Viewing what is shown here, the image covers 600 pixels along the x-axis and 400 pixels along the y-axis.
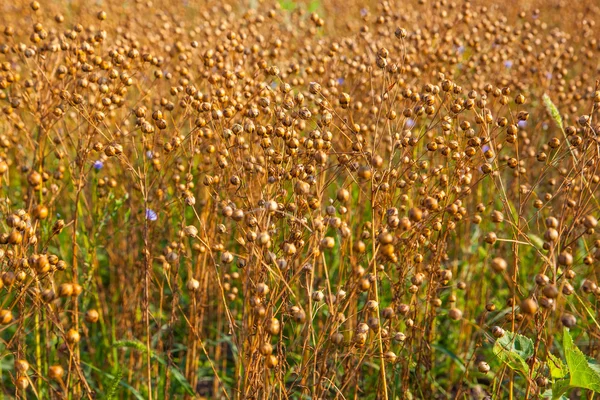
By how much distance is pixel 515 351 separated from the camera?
5.97 feet

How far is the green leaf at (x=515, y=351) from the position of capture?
1.72 meters

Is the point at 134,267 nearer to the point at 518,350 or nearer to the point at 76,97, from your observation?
the point at 76,97

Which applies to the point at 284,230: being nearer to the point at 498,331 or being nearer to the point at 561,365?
the point at 498,331

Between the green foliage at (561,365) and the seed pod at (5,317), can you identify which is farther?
the green foliage at (561,365)

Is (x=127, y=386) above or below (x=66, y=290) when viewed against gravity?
below

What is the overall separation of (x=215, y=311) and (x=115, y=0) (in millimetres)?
4013

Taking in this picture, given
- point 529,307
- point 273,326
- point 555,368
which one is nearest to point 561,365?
point 555,368

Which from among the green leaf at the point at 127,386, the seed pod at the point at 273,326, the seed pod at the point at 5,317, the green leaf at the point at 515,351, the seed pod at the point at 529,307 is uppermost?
the seed pod at the point at 529,307

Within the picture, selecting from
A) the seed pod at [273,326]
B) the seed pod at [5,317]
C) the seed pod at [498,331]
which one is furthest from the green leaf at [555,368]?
the seed pod at [5,317]

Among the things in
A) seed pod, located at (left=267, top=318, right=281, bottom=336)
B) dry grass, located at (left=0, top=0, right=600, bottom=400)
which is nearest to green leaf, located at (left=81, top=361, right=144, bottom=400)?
dry grass, located at (left=0, top=0, right=600, bottom=400)

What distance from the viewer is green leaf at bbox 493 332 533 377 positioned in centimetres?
172

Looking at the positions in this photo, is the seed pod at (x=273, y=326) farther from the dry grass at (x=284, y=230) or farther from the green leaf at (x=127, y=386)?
the green leaf at (x=127, y=386)

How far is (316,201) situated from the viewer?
67.6 inches

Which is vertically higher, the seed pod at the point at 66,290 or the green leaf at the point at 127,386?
the seed pod at the point at 66,290
